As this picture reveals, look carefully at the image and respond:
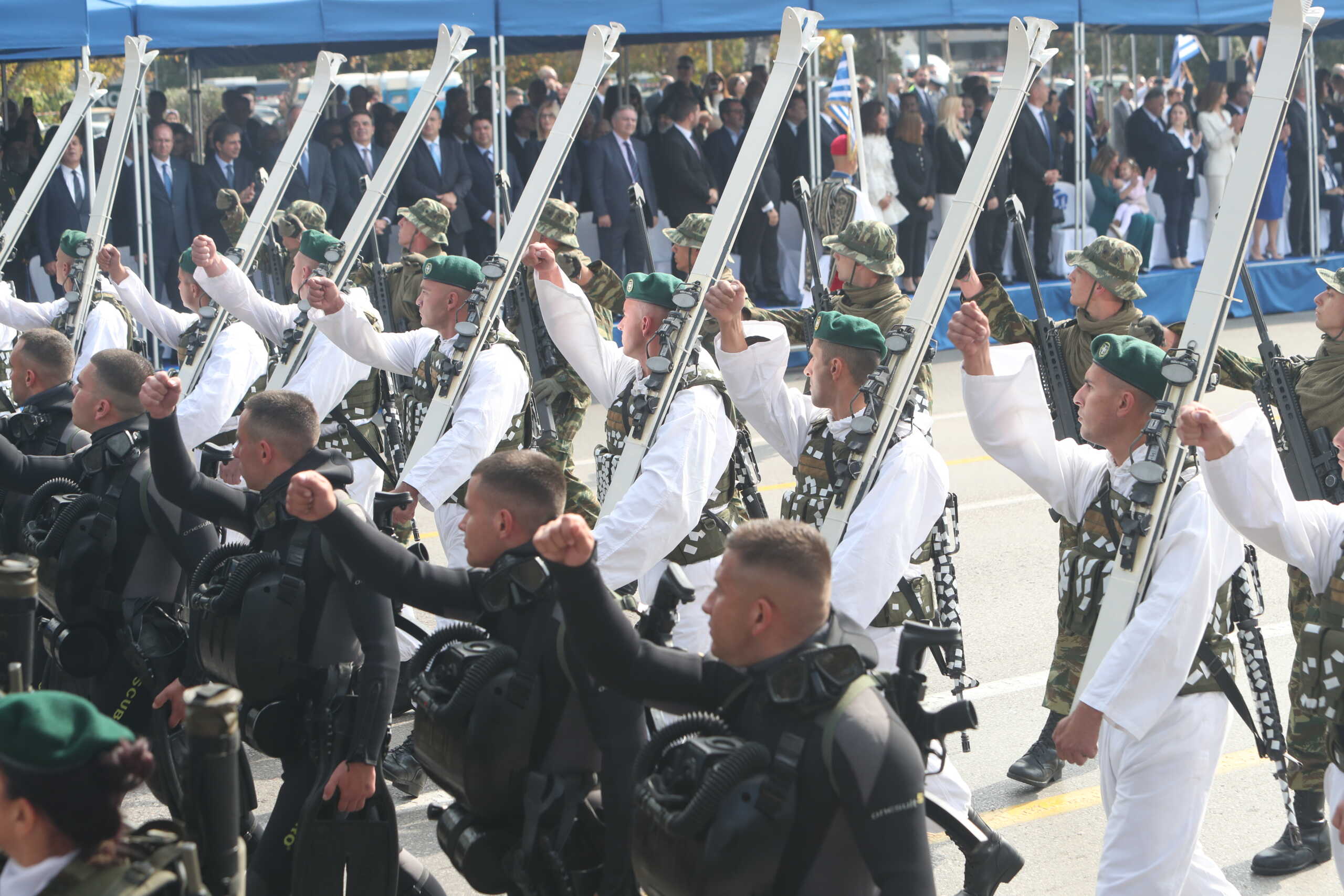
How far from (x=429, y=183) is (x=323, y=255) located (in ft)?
22.7

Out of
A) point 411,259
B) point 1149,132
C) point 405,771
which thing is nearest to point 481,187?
point 411,259

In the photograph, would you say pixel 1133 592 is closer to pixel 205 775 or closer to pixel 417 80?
pixel 205 775

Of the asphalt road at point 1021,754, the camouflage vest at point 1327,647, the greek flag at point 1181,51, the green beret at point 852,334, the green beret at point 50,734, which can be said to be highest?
Answer: the greek flag at point 1181,51

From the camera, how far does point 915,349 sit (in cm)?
512

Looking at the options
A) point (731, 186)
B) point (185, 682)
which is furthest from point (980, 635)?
point (185, 682)

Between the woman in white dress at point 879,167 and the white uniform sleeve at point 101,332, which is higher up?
the woman in white dress at point 879,167

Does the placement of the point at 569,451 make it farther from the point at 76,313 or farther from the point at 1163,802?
the point at 1163,802

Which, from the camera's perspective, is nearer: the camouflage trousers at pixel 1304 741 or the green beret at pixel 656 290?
the camouflage trousers at pixel 1304 741

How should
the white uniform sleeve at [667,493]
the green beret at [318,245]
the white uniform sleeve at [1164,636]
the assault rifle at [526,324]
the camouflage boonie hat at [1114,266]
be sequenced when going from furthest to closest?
the assault rifle at [526,324] < the green beret at [318,245] < the camouflage boonie hat at [1114,266] < the white uniform sleeve at [667,493] < the white uniform sleeve at [1164,636]

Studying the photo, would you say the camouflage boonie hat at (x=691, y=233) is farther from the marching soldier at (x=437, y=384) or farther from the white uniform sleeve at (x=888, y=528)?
the white uniform sleeve at (x=888, y=528)

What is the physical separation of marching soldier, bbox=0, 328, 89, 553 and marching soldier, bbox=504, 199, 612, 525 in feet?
8.10

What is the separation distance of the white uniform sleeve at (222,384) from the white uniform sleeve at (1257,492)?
4.59m

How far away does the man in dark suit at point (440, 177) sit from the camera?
14914 mm

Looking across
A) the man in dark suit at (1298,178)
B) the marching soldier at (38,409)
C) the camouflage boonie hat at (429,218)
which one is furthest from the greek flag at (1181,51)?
the marching soldier at (38,409)
